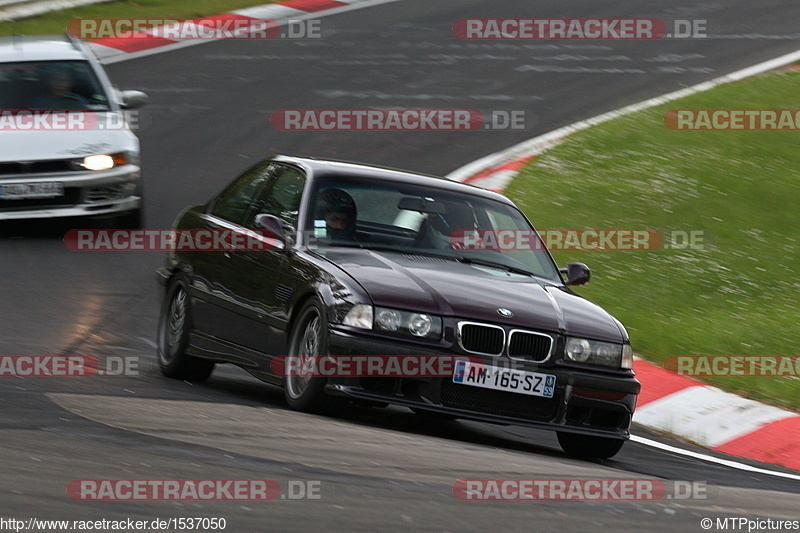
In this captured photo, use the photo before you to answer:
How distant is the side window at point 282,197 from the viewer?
8195 millimetres

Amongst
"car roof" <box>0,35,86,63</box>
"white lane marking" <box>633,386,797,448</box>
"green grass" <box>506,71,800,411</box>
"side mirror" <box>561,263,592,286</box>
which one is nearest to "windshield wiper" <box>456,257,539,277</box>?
"side mirror" <box>561,263,592,286</box>

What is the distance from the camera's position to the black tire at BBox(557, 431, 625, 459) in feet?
25.0

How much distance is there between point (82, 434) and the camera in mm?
6012

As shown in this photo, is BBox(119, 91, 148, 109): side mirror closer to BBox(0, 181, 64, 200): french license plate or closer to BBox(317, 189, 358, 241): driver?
BBox(0, 181, 64, 200): french license plate

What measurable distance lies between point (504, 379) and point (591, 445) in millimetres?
841

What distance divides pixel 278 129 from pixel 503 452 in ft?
37.0

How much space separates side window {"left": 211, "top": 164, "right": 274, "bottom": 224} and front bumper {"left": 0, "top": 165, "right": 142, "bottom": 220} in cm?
400

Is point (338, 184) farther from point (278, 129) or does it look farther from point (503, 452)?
point (278, 129)

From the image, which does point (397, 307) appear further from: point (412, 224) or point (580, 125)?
point (580, 125)

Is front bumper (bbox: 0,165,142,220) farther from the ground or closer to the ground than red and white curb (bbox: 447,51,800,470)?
farther from the ground

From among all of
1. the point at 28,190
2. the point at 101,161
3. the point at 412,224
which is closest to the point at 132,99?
the point at 101,161

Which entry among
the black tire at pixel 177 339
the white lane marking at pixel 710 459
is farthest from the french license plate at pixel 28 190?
the white lane marking at pixel 710 459

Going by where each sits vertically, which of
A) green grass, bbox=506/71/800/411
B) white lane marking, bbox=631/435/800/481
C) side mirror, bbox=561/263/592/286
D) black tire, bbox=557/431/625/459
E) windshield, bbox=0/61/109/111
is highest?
windshield, bbox=0/61/109/111

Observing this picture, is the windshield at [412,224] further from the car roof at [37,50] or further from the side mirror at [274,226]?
the car roof at [37,50]
